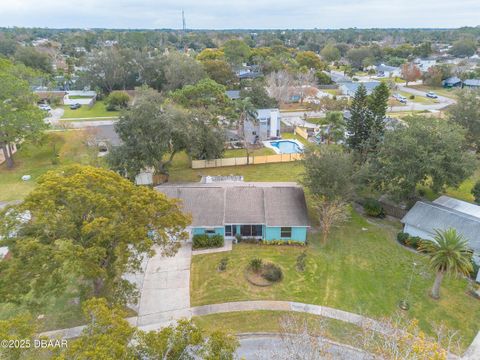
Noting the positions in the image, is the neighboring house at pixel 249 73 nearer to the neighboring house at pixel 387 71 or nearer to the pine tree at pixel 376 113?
the neighboring house at pixel 387 71

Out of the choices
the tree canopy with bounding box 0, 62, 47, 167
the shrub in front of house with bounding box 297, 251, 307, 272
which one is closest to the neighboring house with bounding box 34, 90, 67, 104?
the tree canopy with bounding box 0, 62, 47, 167

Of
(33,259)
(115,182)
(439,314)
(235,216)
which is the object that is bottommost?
(439,314)

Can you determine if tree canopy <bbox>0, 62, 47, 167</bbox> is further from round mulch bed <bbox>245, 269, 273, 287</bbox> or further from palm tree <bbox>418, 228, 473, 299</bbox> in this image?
palm tree <bbox>418, 228, 473, 299</bbox>

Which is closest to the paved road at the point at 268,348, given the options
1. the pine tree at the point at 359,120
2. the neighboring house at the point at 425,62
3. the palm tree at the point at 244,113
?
the pine tree at the point at 359,120

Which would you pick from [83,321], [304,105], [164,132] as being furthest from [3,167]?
[304,105]

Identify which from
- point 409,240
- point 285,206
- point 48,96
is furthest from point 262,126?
point 48,96

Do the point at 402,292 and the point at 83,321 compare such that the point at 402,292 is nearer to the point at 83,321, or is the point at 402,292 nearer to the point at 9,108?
the point at 83,321

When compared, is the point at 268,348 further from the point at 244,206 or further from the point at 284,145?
the point at 284,145
